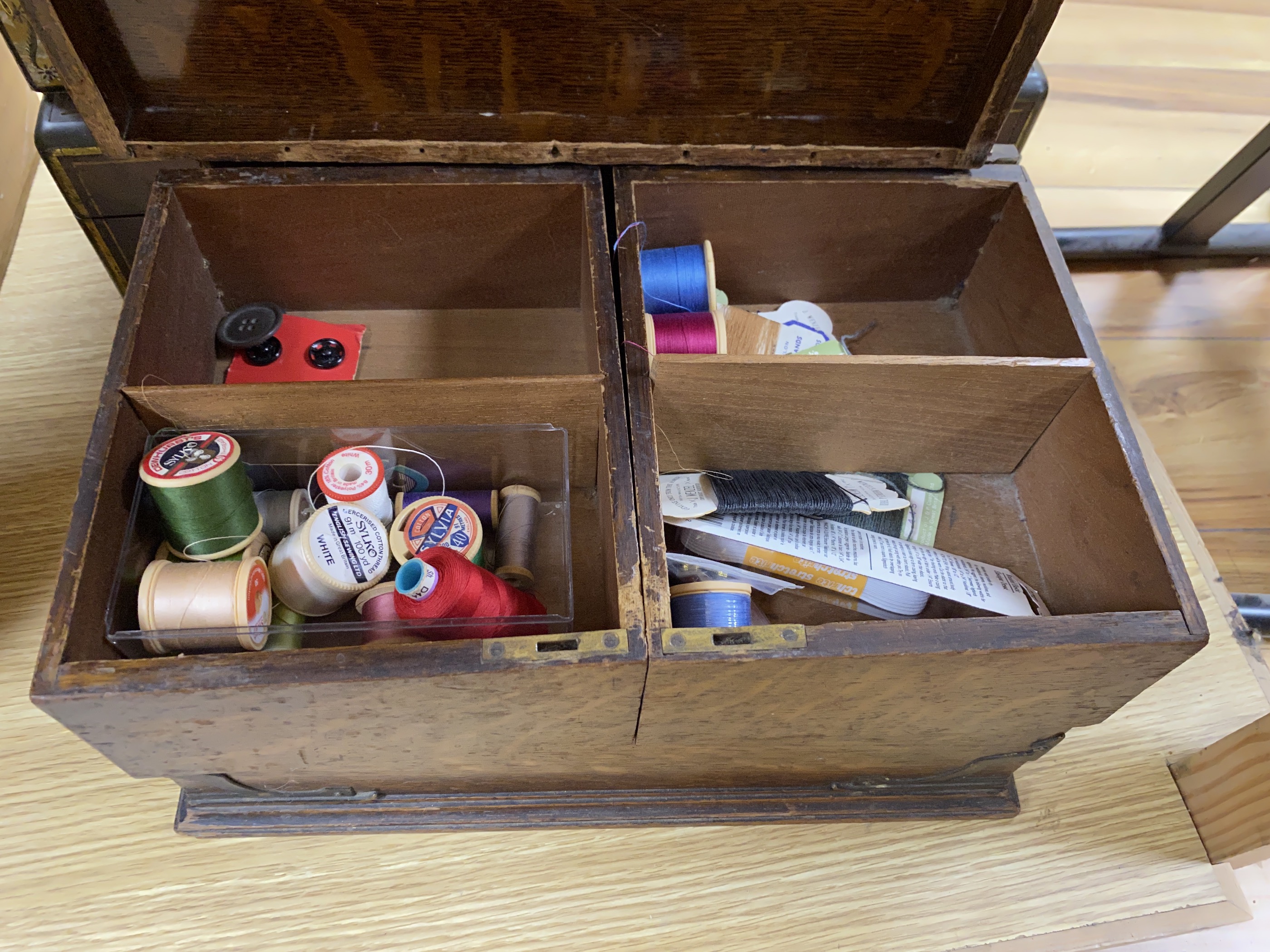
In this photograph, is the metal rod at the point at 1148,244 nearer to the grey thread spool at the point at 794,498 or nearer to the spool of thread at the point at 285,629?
the grey thread spool at the point at 794,498

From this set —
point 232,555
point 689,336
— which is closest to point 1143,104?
point 689,336

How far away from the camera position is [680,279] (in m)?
1.13

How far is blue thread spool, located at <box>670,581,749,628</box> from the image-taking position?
939 millimetres

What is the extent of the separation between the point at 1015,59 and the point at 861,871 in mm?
893

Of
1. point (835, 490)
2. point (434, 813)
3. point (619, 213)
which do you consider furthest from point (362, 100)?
point (434, 813)

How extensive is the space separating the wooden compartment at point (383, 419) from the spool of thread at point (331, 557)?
11 cm

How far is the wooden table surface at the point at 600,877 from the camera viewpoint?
100 centimetres

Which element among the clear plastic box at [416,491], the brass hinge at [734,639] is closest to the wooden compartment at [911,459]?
the brass hinge at [734,639]

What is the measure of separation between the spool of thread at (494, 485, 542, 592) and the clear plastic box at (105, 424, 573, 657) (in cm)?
1

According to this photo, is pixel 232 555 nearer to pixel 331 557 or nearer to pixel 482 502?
pixel 331 557

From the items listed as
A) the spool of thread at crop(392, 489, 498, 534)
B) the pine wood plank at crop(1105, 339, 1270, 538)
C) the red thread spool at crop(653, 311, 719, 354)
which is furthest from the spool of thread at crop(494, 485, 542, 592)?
the pine wood plank at crop(1105, 339, 1270, 538)

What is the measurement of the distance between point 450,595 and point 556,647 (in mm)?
128

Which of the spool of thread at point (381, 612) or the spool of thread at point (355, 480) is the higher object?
the spool of thread at point (355, 480)

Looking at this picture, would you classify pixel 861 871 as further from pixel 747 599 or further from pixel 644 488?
pixel 644 488
